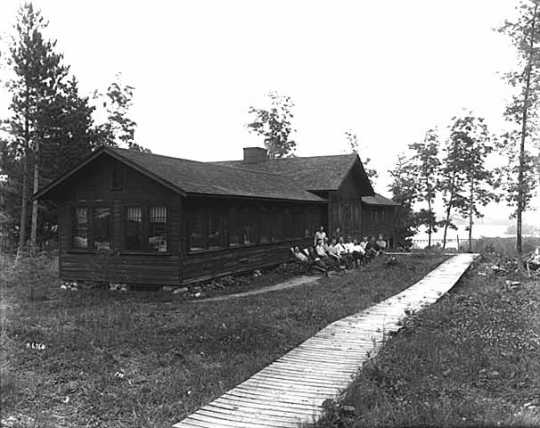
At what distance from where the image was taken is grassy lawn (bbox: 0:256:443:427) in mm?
6566

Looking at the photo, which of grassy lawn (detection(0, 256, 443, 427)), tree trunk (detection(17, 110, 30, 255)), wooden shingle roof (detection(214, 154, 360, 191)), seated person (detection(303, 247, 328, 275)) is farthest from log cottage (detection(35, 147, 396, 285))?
tree trunk (detection(17, 110, 30, 255))

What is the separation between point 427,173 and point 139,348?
35.3 m

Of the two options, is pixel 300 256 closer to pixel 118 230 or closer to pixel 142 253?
pixel 142 253

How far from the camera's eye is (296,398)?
640 cm

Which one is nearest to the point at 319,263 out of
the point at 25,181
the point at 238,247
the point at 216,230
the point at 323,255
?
the point at 323,255

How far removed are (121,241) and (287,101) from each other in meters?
36.7

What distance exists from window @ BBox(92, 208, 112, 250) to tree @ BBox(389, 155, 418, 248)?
27.3m

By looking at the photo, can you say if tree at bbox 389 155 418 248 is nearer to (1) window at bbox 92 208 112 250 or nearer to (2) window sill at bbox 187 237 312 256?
(2) window sill at bbox 187 237 312 256

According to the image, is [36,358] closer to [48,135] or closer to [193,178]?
[193,178]

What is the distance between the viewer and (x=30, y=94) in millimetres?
→ 27438

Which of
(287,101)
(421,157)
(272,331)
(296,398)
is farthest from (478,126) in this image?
(296,398)

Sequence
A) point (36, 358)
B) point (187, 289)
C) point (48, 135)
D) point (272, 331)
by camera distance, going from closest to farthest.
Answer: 1. point (36, 358)
2. point (272, 331)
3. point (187, 289)
4. point (48, 135)

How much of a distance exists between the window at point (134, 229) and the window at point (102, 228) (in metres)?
0.66

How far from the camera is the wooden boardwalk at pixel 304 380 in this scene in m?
5.83
